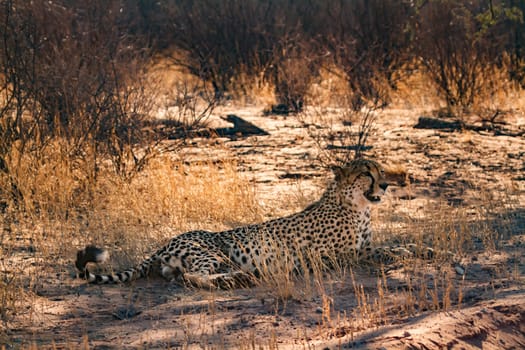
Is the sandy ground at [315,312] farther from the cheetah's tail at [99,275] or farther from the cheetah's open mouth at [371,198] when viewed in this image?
the cheetah's open mouth at [371,198]

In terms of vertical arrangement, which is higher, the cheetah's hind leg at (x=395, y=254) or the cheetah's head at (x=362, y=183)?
the cheetah's head at (x=362, y=183)

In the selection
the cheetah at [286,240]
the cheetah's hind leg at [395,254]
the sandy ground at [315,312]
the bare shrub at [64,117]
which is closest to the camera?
the sandy ground at [315,312]

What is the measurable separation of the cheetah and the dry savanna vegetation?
4.2 inches

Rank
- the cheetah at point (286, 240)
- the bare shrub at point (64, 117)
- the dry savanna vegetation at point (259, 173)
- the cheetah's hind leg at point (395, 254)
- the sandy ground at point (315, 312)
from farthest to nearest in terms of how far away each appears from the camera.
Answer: the bare shrub at point (64, 117) → the cheetah's hind leg at point (395, 254) → the cheetah at point (286, 240) → the dry savanna vegetation at point (259, 173) → the sandy ground at point (315, 312)

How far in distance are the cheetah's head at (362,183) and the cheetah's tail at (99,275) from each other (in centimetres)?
140

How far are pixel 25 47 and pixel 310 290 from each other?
154 inches

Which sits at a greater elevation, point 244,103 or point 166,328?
point 244,103

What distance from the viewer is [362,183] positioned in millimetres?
5566

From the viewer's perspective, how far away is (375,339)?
383cm

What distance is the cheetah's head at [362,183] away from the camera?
553 cm

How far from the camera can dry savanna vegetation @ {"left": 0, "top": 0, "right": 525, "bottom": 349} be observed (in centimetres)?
443

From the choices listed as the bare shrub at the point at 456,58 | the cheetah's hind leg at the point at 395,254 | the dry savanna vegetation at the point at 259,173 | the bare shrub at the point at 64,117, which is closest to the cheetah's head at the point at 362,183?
the cheetah's hind leg at the point at 395,254

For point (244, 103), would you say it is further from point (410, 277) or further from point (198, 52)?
point (410, 277)

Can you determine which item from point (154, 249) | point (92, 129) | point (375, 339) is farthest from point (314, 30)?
point (375, 339)
